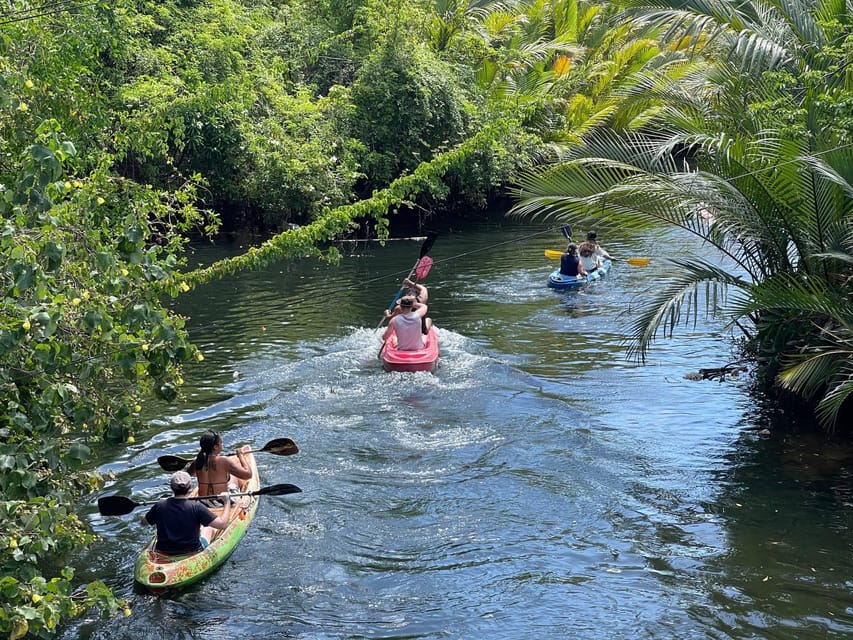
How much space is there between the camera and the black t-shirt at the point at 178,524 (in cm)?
912

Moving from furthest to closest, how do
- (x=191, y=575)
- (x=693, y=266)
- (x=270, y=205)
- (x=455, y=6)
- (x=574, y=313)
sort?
(x=455, y=6)
(x=270, y=205)
(x=574, y=313)
(x=693, y=266)
(x=191, y=575)

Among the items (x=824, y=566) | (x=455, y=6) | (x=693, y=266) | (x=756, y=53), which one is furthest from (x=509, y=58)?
(x=824, y=566)

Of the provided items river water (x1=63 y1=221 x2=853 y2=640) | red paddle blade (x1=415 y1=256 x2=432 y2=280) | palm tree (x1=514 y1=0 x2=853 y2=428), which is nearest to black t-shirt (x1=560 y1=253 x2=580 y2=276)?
river water (x1=63 y1=221 x2=853 y2=640)

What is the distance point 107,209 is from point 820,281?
8.84 m

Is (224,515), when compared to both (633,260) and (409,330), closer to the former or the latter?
(409,330)

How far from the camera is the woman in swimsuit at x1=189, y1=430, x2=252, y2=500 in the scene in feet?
33.3

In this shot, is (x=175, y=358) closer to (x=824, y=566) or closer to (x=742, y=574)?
(x=742, y=574)

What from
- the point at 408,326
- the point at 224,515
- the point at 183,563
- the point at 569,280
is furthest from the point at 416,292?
the point at 183,563

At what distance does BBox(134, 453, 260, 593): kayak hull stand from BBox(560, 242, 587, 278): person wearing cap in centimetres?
1378

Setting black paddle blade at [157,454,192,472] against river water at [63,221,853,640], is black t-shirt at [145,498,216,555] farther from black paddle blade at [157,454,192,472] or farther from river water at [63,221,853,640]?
black paddle blade at [157,454,192,472]

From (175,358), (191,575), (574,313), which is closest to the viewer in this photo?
(175,358)

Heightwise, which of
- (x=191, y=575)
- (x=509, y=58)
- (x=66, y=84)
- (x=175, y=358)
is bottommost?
(x=191, y=575)

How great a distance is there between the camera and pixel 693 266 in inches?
481

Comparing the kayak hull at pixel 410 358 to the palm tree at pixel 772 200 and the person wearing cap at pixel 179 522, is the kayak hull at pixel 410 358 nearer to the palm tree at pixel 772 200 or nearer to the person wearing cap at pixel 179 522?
the palm tree at pixel 772 200
